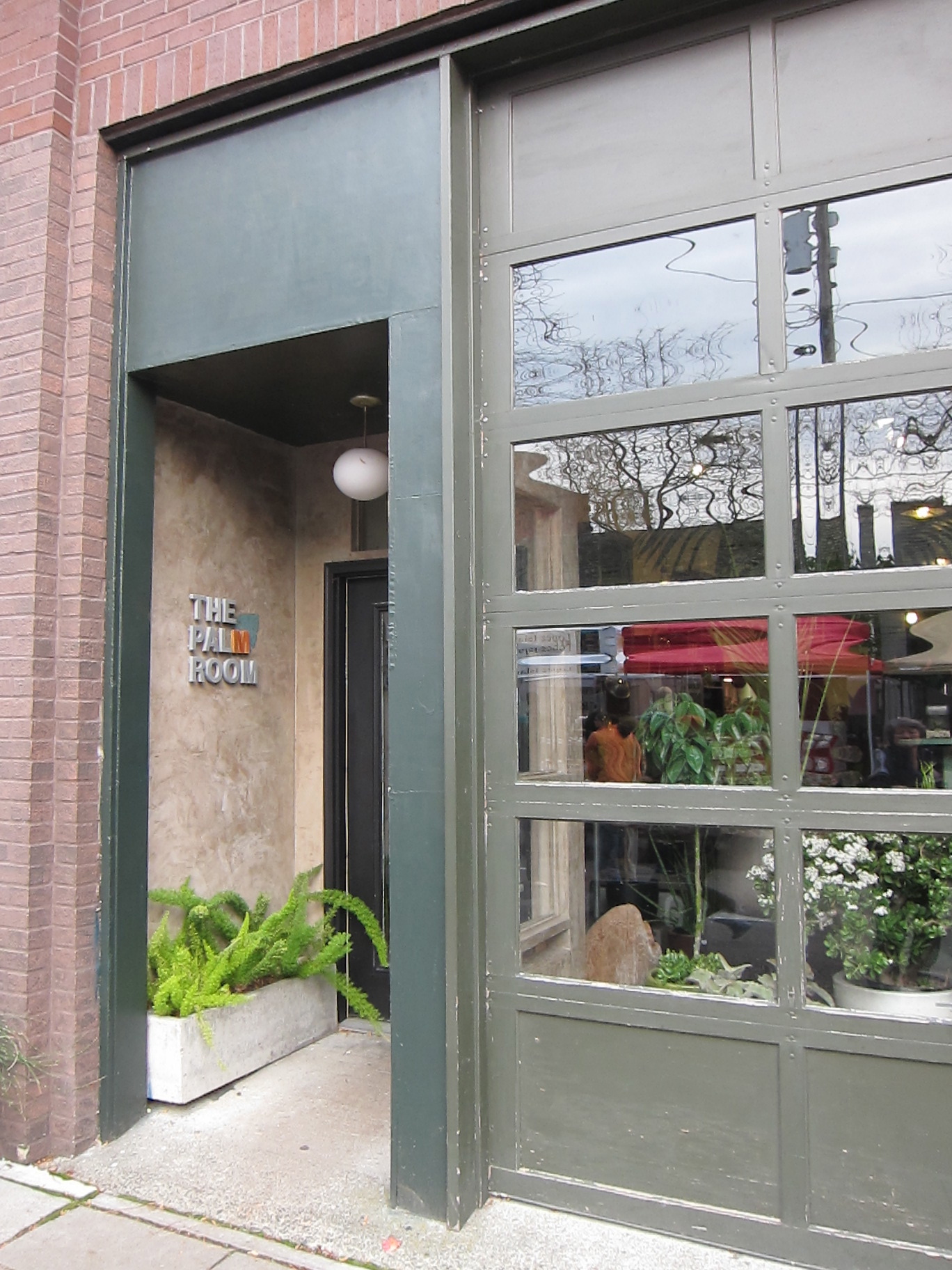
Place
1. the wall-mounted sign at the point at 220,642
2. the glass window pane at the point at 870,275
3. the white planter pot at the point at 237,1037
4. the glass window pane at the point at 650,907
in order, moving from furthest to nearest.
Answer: the wall-mounted sign at the point at 220,642 < the white planter pot at the point at 237,1037 < the glass window pane at the point at 650,907 < the glass window pane at the point at 870,275

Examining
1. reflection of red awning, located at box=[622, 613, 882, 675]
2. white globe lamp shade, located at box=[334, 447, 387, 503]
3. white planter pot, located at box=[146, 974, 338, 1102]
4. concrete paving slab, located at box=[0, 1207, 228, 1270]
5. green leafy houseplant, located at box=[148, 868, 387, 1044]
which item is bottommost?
concrete paving slab, located at box=[0, 1207, 228, 1270]

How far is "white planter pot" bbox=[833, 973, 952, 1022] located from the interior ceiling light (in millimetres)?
2976

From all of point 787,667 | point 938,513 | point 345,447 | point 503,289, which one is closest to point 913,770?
point 787,667

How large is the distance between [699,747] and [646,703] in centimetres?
23

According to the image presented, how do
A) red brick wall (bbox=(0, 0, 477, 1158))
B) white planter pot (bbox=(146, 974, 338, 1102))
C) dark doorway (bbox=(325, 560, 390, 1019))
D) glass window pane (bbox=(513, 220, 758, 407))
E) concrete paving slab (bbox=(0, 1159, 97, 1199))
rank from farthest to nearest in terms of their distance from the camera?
dark doorway (bbox=(325, 560, 390, 1019))
white planter pot (bbox=(146, 974, 338, 1102))
red brick wall (bbox=(0, 0, 477, 1158))
concrete paving slab (bbox=(0, 1159, 97, 1199))
glass window pane (bbox=(513, 220, 758, 407))

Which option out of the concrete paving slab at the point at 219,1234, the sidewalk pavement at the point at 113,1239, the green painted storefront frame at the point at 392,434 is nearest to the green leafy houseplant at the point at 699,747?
the green painted storefront frame at the point at 392,434

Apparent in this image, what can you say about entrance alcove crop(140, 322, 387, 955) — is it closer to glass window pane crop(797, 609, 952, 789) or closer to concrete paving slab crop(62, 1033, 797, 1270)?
concrete paving slab crop(62, 1033, 797, 1270)

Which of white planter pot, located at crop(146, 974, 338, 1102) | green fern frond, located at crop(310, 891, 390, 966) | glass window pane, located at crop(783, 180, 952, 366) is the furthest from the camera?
green fern frond, located at crop(310, 891, 390, 966)

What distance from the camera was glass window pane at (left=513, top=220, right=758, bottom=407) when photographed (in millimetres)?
3189

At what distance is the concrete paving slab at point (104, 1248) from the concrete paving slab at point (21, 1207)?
2.4 inches

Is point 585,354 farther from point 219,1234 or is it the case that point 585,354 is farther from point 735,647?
point 219,1234

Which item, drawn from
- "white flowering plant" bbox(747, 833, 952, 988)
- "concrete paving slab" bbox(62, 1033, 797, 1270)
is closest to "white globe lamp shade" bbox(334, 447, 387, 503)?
A: "white flowering plant" bbox(747, 833, 952, 988)

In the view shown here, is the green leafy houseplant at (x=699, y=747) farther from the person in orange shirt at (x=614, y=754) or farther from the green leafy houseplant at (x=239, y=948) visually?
the green leafy houseplant at (x=239, y=948)

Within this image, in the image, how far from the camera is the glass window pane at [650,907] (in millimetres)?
3059
